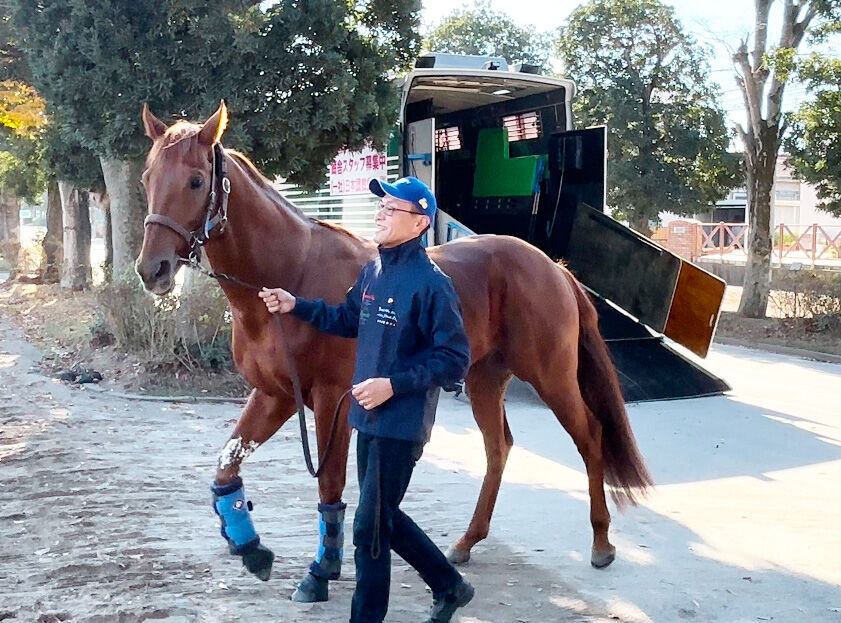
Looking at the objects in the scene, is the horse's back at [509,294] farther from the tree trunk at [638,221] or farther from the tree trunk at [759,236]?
the tree trunk at [638,221]

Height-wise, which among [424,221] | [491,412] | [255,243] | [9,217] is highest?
[424,221]

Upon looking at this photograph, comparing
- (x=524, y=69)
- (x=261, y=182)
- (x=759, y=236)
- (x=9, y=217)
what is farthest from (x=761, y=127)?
(x=9, y=217)

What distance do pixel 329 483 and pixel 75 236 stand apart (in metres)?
17.3

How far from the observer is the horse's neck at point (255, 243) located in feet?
13.2

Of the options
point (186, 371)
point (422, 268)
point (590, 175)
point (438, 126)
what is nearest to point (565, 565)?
point (422, 268)

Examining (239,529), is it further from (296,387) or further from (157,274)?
(157,274)

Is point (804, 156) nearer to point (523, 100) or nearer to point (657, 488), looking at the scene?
point (523, 100)

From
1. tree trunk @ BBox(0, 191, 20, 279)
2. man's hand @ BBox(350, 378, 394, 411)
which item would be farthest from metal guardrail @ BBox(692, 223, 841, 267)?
man's hand @ BBox(350, 378, 394, 411)

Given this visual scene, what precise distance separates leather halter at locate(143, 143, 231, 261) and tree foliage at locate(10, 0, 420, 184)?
5.58 meters

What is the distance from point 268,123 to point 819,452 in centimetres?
616

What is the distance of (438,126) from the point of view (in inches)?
509

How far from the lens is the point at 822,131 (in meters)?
13.9

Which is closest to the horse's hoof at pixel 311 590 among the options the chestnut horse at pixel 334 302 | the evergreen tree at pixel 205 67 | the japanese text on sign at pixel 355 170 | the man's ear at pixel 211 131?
the chestnut horse at pixel 334 302

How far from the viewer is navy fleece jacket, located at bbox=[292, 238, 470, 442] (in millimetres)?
3201
